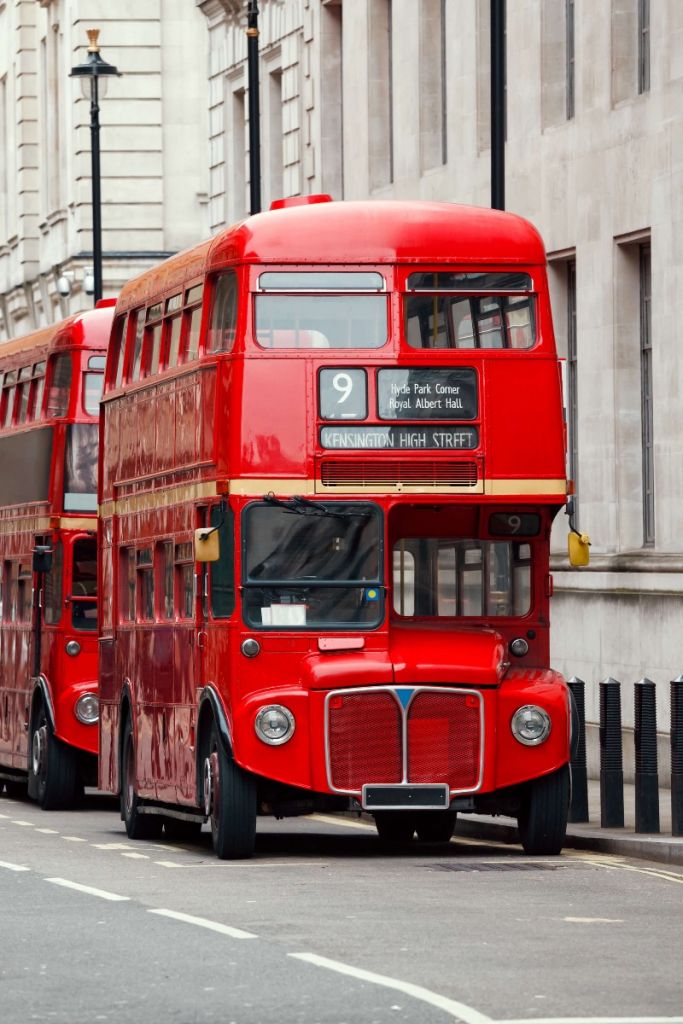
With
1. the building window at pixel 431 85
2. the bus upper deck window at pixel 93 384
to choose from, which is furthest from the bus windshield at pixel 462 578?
the building window at pixel 431 85

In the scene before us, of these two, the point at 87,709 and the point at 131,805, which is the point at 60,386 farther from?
the point at 131,805

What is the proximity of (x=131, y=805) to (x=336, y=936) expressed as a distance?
8392 millimetres

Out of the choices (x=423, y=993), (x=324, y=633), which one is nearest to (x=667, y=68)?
(x=324, y=633)

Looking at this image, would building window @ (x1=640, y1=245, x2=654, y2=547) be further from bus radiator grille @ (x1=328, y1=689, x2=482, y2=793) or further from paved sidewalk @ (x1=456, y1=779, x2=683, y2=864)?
bus radiator grille @ (x1=328, y1=689, x2=482, y2=793)

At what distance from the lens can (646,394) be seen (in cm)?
2897

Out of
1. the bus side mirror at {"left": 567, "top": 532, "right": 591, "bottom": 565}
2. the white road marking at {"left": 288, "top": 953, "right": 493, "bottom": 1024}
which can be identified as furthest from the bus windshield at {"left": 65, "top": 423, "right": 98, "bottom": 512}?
the white road marking at {"left": 288, "top": 953, "right": 493, "bottom": 1024}

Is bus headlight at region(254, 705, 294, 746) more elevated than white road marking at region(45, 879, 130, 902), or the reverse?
bus headlight at region(254, 705, 294, 746)

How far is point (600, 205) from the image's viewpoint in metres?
29.5

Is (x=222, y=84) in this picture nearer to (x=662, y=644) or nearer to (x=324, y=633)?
(x=662, y=644)

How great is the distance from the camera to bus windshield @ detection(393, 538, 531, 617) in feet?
64.7

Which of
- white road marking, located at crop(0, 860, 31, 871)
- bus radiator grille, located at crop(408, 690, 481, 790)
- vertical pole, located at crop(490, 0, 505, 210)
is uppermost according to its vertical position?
vertical pole, located at crop(490, 0, 505, 210)

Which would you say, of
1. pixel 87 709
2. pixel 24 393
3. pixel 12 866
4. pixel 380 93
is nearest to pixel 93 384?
pixel 24 393

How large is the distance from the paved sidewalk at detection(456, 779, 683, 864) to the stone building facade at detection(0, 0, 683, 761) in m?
4.18

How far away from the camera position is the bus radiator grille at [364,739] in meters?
19.0
